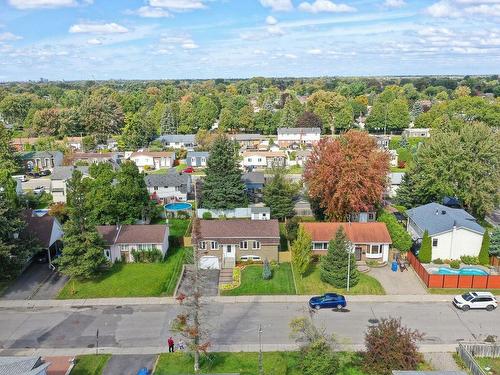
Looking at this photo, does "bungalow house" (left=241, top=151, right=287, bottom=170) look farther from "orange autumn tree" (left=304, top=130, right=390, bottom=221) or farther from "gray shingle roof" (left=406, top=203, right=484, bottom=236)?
"gray shingle roof" (left=406, top=203, right=484, bottom=236)

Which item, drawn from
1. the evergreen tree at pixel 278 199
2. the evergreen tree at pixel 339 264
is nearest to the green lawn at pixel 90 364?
the evergreen tree at pixel 339 264

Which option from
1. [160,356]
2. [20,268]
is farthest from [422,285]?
[20,268]

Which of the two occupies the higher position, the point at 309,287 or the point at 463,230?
the point at 463,230

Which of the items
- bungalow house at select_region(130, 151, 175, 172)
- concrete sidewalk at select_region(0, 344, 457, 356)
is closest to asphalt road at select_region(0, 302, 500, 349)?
concrete sidewalk at select_region(0, 344, 457, 356)

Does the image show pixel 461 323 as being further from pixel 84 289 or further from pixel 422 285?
pixel 84 289

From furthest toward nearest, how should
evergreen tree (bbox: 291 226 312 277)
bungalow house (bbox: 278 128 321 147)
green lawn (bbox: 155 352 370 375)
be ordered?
bungalow house (bbox: 278 128 321 147)
evergreen tree (bbox: 291 226 312 277)
green lawn (bbox: 155 352 370 375)

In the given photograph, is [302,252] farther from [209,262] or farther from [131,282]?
[131,282]
